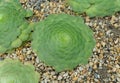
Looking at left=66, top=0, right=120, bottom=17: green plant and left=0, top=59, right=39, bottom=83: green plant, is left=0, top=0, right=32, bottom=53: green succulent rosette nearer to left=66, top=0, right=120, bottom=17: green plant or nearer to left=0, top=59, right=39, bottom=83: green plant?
left=0, top=59, right=39, bottom=83: green plant

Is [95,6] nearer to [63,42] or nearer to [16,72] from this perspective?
[63,42]

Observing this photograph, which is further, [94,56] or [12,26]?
[94,56]

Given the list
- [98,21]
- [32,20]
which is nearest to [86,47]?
[98,21]

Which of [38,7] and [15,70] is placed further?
[38,7]

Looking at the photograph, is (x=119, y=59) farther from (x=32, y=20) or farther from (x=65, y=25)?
(x=32, y=20)

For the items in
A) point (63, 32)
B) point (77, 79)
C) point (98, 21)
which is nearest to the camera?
point (63, 32)

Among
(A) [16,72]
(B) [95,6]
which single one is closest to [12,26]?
(A) [16,72]

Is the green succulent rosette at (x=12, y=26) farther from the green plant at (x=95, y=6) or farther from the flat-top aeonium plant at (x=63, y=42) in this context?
the green plant at (x=95, y=6)
